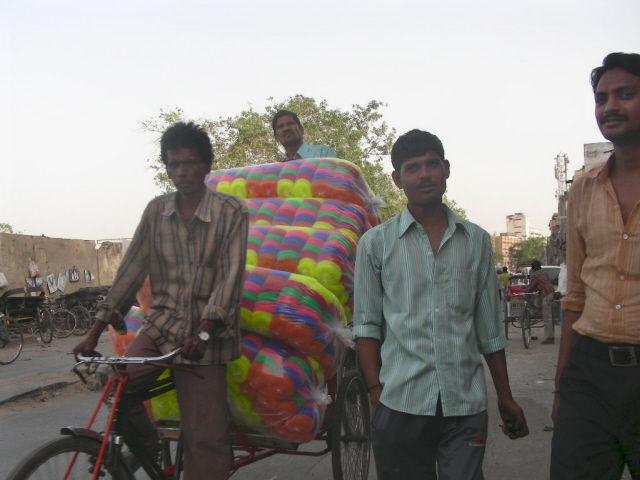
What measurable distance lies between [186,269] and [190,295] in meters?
0.12

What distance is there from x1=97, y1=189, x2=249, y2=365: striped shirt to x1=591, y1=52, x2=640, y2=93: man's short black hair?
4.94ft

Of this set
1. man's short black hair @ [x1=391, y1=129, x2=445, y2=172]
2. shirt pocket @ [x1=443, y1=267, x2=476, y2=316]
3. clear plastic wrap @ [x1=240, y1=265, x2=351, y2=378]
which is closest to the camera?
shirt pocket @ [x1=443, y1=267, x2=476, y2=316]

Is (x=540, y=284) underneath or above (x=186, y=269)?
underneath

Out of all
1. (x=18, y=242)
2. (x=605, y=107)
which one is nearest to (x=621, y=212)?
(x=605, y=107)

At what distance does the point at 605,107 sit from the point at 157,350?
1.95m

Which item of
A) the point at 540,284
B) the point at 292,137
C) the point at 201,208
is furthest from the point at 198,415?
the point at 540,284

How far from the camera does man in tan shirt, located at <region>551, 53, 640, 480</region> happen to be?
2.03 meters

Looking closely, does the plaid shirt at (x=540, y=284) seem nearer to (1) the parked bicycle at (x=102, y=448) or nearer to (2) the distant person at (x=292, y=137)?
(2) the distant person at (x=292, y=137)

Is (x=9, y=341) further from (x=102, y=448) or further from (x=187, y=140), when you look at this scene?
(x=102, y=448)

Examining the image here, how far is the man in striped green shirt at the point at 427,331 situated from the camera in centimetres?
219

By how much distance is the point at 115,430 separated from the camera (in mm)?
2559

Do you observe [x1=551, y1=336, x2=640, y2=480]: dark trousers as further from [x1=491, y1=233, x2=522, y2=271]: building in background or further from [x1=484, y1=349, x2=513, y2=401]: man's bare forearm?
[x1=491, y1=233, x2=522, y2=271]: building in background

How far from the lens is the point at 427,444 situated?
223 centimetres

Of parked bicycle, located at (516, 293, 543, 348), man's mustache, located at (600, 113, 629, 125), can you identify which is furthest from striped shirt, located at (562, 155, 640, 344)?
parked bicycle, located at (516, 293, 543, 348)
